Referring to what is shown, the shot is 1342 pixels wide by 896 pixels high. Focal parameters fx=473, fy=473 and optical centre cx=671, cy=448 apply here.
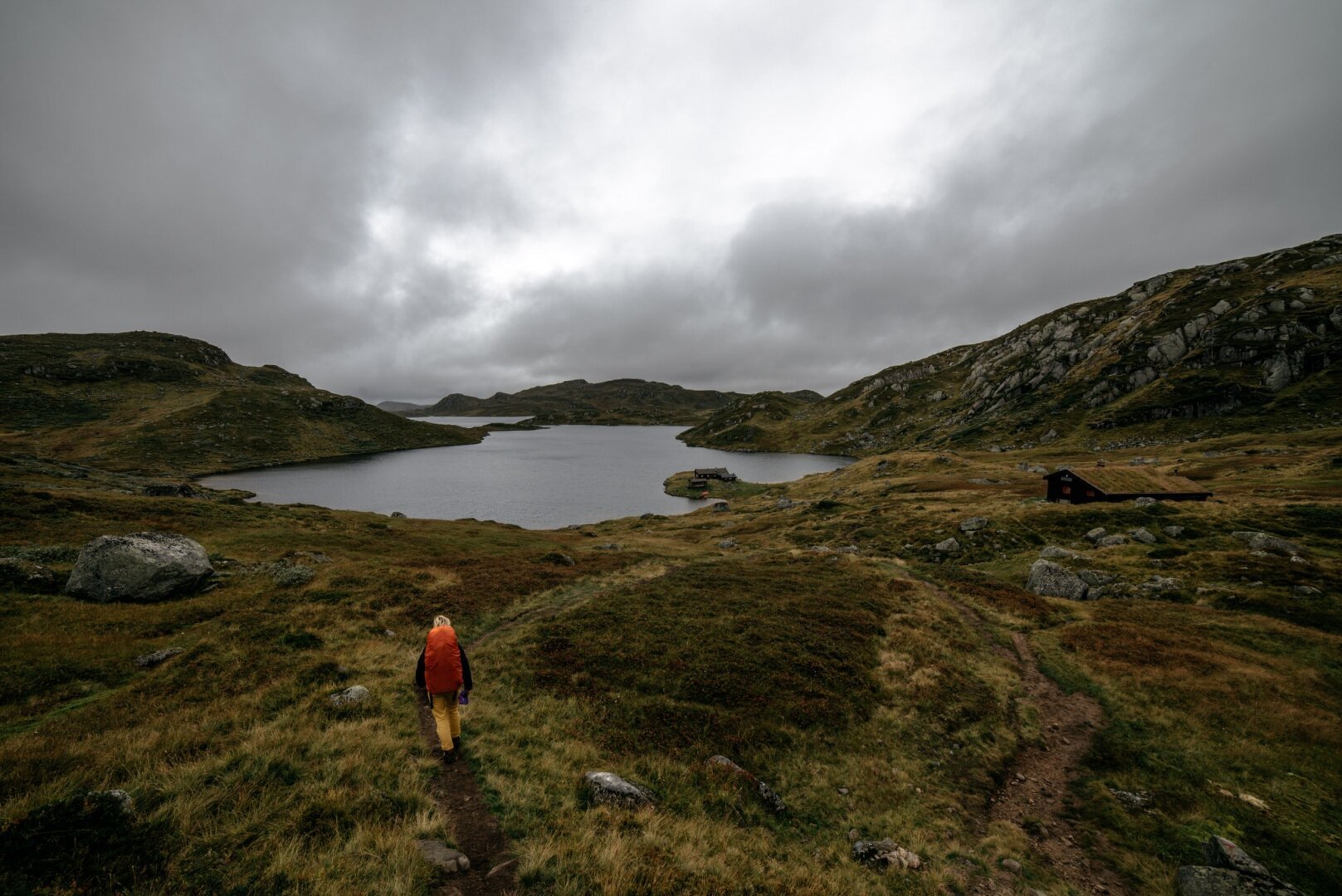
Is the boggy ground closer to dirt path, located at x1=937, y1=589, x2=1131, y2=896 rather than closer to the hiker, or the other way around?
dirt path, located at x1=937, y1=589, x2=1131, y2=896

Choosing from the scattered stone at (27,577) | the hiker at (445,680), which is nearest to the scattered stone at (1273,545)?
the hiker at (445,680)

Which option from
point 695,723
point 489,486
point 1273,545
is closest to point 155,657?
point 695,723

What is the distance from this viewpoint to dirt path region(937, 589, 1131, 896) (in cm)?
1160

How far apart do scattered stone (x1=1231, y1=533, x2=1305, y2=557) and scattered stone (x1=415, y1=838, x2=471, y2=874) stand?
4972 cm

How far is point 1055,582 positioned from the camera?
1305 inches

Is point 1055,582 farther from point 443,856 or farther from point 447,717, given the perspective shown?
point 443,856

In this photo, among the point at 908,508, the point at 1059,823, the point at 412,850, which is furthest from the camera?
the point at 908,508

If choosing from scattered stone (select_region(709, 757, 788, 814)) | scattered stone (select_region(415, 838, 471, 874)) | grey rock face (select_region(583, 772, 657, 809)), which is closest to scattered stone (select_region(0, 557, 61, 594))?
scattered stone (select_region(415, 838, 471, 874))

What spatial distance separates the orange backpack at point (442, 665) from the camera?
39.2 ft

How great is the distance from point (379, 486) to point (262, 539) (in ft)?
307

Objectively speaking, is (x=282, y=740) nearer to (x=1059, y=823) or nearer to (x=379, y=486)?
(x=1059, y=823)

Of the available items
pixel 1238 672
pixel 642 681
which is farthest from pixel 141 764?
pixel 1238 672

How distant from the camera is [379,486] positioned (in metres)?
122

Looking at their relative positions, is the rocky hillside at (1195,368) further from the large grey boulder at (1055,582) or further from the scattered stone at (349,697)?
the scattered stone at (349,697)
